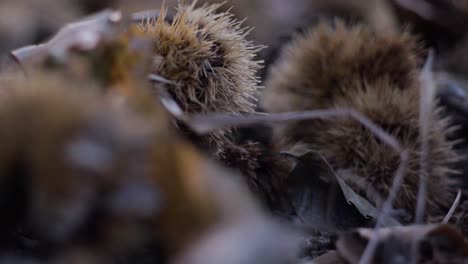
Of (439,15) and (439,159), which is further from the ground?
(439,15)

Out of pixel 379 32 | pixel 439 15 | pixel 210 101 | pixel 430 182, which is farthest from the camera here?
pixel 439 15

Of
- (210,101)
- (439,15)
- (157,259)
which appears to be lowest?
(157,259)

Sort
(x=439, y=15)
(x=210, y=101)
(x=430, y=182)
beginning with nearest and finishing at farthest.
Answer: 1. (x=210, y=101)
2. (x=430, y=182)
3. (x=439, y=15)

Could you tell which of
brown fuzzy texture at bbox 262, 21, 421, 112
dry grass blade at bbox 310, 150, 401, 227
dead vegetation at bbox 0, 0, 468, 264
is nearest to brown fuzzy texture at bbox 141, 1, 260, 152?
dead vegetation at bbox 0, 0, 468, 264

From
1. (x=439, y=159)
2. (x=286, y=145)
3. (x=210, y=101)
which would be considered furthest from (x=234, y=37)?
(x=439, y=159)

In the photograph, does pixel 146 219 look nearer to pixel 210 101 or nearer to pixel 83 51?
pixel 83 51

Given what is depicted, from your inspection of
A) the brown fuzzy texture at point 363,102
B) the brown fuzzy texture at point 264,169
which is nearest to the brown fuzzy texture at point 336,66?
the brown fuzzy texture at point 363,102

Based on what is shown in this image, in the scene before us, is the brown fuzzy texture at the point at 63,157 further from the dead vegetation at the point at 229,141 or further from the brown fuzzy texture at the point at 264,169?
the brown fuzzy texture at the point at 264,169
